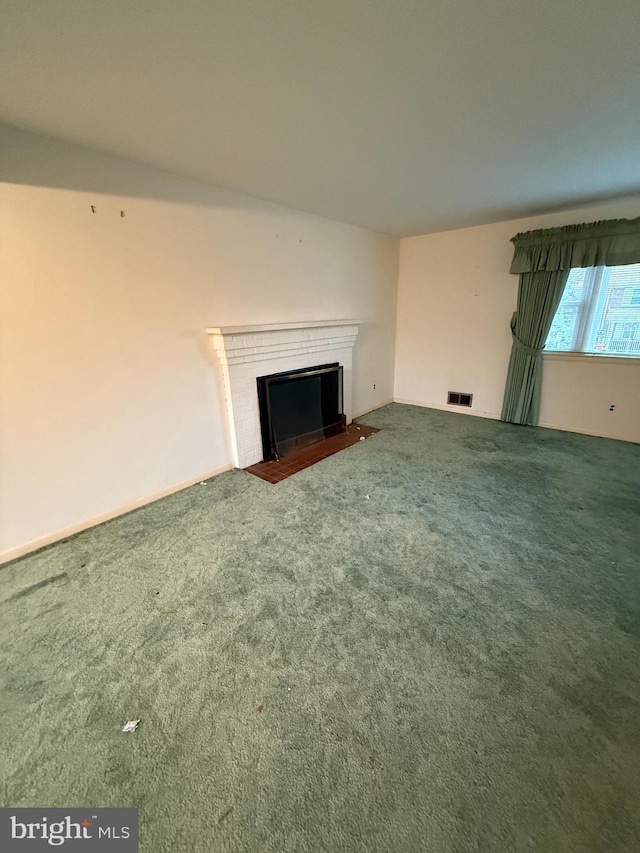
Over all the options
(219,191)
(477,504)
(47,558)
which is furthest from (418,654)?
(219,191)

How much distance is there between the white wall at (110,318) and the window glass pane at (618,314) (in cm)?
326

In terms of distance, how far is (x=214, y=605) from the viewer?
66.1 inches

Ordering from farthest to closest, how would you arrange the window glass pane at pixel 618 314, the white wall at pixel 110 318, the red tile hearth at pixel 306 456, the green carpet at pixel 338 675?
the window glass pane at pixel 618 314
the red tile hearth at pixel 306 456
the white wall at pixel 110 318
the green carpet at pixel 338 675

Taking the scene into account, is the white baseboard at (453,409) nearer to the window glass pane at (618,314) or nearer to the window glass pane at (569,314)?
the window glass pane at (569,314)

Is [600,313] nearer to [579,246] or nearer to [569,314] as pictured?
[569,314]

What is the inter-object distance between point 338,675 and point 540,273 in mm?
4240

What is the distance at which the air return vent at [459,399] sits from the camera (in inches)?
180

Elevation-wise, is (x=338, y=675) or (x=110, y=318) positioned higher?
(x=110, y=318)

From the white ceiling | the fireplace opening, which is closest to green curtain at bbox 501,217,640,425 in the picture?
the white ceiling

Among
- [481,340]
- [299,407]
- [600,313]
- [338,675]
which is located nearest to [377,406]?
[481,340]

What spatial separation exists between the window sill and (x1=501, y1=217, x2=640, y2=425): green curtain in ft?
0.42

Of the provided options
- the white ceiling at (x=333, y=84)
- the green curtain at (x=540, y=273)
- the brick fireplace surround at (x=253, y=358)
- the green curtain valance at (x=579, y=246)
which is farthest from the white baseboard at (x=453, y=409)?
the white ceiling at (x=333, y=84)

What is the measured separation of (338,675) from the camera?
1343 millimetres

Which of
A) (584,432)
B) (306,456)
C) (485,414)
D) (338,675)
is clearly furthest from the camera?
(485,414)
